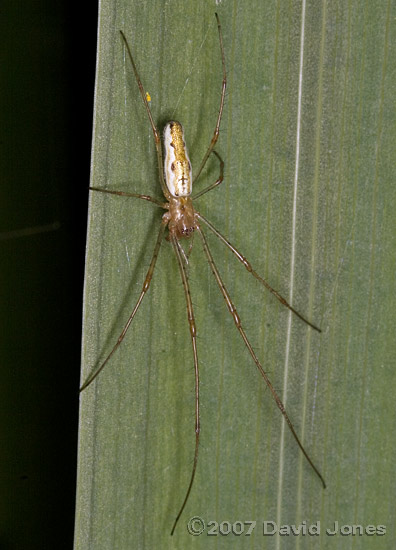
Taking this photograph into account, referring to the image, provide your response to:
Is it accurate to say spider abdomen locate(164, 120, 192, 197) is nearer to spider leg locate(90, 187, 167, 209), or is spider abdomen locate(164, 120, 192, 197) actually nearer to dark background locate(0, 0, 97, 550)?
spider leg locate(90, 187, 167, 209)

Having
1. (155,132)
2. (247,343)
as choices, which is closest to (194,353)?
(247,343)

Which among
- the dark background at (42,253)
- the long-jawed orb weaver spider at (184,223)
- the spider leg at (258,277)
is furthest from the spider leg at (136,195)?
the dark background at (42,253)

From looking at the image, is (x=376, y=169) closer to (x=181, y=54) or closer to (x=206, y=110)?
(x=206, y=110)

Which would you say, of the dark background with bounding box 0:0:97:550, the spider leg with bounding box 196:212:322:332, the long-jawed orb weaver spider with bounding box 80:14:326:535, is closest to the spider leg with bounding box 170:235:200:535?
the long-jawed orb weaver spider with bounding box 80:14:326:535

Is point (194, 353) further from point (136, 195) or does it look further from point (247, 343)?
point (136, 195)

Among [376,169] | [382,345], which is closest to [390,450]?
[382,345]
